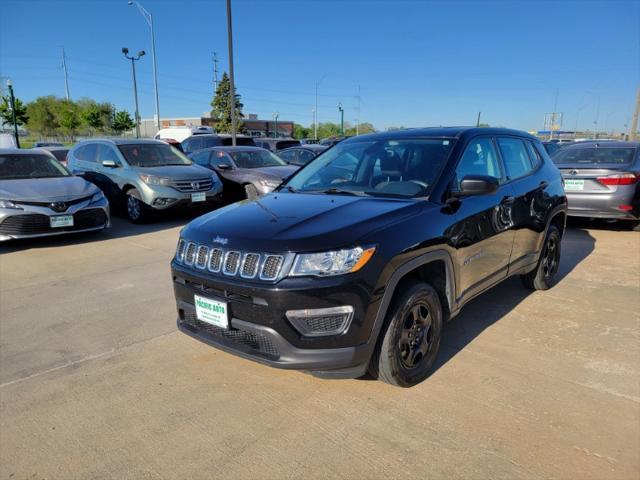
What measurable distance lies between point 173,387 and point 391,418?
4.75 feet

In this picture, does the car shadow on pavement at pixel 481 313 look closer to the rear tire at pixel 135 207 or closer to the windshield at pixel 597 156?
the windshield at pixel 597 156

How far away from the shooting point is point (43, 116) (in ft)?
177

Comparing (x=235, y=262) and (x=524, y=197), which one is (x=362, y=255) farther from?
(x=524, y=197)

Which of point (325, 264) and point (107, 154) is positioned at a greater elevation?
point (107, 154)

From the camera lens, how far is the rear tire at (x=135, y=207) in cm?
877

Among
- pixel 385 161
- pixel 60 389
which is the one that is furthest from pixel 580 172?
pixel 60 389

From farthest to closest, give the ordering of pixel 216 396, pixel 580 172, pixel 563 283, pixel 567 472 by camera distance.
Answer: pixel 580 172 → pixel 563 283 → pixel 216 396 → pixel 567 472

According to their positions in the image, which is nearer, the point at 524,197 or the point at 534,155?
the point at 524,197

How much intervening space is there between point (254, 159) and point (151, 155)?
7.65 ft

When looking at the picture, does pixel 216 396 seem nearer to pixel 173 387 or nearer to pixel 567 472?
pixel 173 387

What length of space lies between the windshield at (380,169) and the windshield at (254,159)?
658 cm

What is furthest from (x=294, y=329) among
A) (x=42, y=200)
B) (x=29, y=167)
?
(x=29, y=167)

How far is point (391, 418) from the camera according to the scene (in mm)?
2672

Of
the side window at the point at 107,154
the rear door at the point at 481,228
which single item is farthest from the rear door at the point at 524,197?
the side window at the point at 107,154
